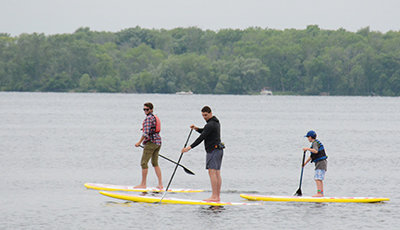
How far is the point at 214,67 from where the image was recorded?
141375mm

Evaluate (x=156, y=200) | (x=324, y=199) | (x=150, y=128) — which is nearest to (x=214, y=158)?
(x=156, y=200)

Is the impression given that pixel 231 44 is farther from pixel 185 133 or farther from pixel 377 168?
pixel 377 168

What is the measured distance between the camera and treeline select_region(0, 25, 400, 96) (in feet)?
452

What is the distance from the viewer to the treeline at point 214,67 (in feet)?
452

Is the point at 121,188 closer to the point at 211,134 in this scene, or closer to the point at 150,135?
the point at 150,135

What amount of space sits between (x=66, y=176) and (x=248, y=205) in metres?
7.47

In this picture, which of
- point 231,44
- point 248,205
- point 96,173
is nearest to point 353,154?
point 96,173

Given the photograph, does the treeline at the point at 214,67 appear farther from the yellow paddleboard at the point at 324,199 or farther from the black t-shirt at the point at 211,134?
the black t-shirt at the point at 211,134

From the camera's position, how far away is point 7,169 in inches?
873

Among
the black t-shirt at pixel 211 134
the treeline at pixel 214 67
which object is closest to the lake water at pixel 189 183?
the black t-shirt at pixel 211 134

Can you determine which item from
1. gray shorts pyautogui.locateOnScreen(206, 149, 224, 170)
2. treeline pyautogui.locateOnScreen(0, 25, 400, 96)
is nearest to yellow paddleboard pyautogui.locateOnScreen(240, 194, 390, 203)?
gray shorts pyautogui.locateOnScreen(206, 149, 224, 170)

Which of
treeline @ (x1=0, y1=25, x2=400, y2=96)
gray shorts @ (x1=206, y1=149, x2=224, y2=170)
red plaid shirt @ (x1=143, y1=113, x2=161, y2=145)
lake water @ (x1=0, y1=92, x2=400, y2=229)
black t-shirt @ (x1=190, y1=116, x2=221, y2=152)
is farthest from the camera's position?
treeline @ (x1=0, y1=25, x2=400, y2=96)

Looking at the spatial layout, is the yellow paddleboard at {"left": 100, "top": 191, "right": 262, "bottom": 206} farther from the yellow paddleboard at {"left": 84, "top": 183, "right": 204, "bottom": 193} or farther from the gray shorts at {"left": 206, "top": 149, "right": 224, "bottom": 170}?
the gray shorts at {"left": 206, "top": 149, "right": 224, "bottom": 170}

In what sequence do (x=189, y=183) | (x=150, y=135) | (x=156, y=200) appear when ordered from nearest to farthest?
1. (x=156, y=200)
2. (x=150, y=135)
3. (x=189, y=183)
